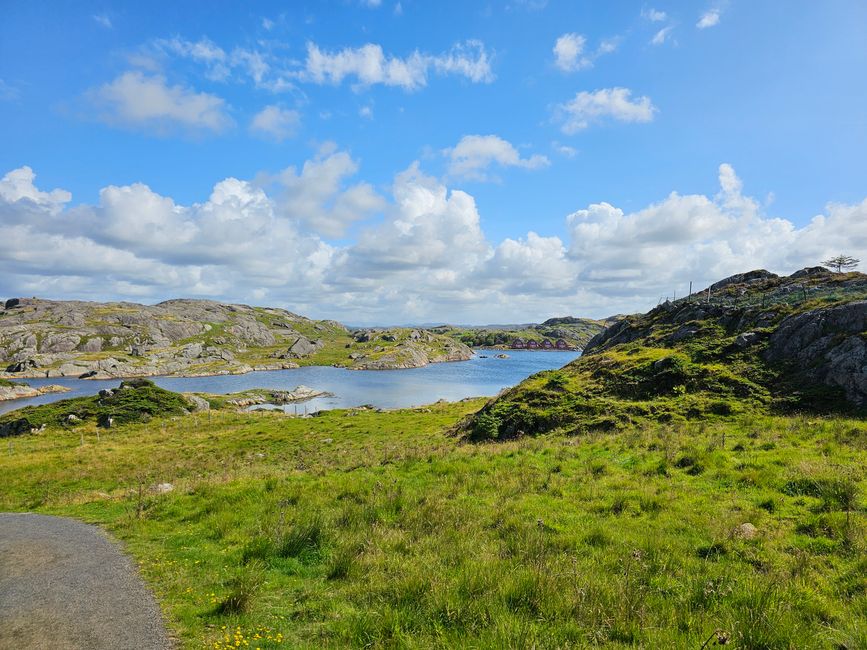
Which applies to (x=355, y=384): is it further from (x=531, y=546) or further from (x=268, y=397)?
(x=531, y=546)

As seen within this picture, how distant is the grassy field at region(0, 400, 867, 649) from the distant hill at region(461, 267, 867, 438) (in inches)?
296

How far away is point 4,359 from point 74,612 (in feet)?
814

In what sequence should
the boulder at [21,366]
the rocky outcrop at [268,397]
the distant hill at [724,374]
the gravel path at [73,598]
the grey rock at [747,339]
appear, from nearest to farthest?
the gravel path at [73,598] → the distant hill at [724,374] → the grey rock at [747,339] → the rocky outcrop at [268,397] → the boulder at [21,366]

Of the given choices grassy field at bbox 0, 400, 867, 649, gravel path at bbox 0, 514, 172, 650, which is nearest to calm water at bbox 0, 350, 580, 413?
grassy field at bbox 0, 400, 867, 649

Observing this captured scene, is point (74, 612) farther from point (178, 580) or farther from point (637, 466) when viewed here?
point (637, 466)

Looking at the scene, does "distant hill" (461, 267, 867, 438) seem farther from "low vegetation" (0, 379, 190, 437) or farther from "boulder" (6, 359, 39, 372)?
"boulder" (6, 359, 39, 372)

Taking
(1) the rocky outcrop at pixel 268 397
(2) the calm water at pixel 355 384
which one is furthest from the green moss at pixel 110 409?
(2) the calm water at pixel 355 384

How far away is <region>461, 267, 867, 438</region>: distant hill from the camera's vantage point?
26.7 meters

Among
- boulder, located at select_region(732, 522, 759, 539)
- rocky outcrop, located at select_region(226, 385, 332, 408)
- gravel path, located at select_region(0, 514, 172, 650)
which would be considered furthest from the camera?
rocky outcrop, located at select_region(226, 385, 332, 408)

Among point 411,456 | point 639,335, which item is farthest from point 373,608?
point 639,335

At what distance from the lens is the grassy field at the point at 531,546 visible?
6297mm

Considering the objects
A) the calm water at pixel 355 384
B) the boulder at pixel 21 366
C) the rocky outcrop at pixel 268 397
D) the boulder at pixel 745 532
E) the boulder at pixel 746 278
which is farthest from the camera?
the boulder at pixel 21 366

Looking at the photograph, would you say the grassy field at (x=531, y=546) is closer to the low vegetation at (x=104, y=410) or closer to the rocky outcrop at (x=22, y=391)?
the low vegetation at (x=104, y=410)

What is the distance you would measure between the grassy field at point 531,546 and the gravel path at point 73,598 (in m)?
0.42
